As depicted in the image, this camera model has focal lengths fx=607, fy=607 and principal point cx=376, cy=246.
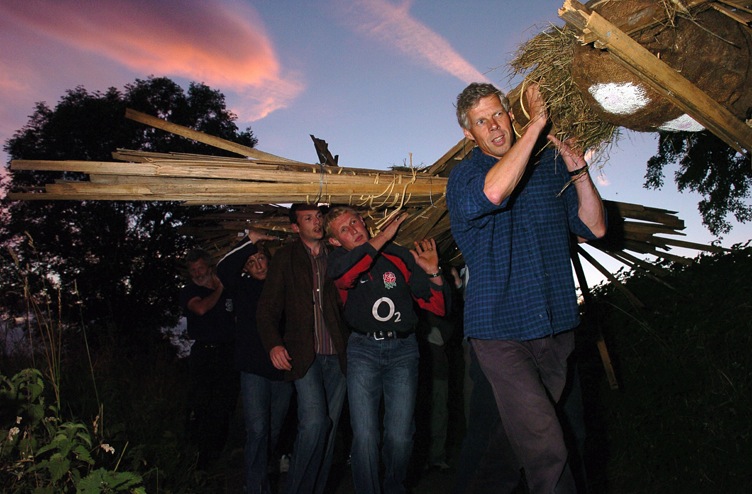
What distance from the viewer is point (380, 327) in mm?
4543

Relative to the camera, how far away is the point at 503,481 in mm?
3092

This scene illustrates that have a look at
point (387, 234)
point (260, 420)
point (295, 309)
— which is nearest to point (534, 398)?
point (387, 234)

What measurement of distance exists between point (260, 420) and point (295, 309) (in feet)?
3.22

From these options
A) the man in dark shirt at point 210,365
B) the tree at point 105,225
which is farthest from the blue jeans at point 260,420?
the tree at point 105,225

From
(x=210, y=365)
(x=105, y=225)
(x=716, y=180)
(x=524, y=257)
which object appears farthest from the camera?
(x=105, y=225)

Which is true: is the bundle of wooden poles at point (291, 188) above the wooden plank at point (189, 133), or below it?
below

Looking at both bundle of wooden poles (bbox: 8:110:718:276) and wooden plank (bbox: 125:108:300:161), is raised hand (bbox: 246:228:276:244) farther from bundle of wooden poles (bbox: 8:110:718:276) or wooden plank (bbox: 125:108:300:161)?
wooden plank (bbox: 125:108:300:161)

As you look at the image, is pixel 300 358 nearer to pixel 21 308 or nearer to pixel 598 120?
pixel 21 308

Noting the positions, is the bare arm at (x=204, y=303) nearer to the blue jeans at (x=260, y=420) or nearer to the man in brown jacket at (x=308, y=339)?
the blue jeans at (x=260, y=420)

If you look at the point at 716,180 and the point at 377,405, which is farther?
the point at 716,180

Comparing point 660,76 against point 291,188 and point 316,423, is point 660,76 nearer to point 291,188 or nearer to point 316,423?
point 291,188

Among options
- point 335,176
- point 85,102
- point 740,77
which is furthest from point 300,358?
point 85,102

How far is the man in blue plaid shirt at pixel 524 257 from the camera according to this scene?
2.72 m

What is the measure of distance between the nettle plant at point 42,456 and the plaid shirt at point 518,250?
6.52 feet
